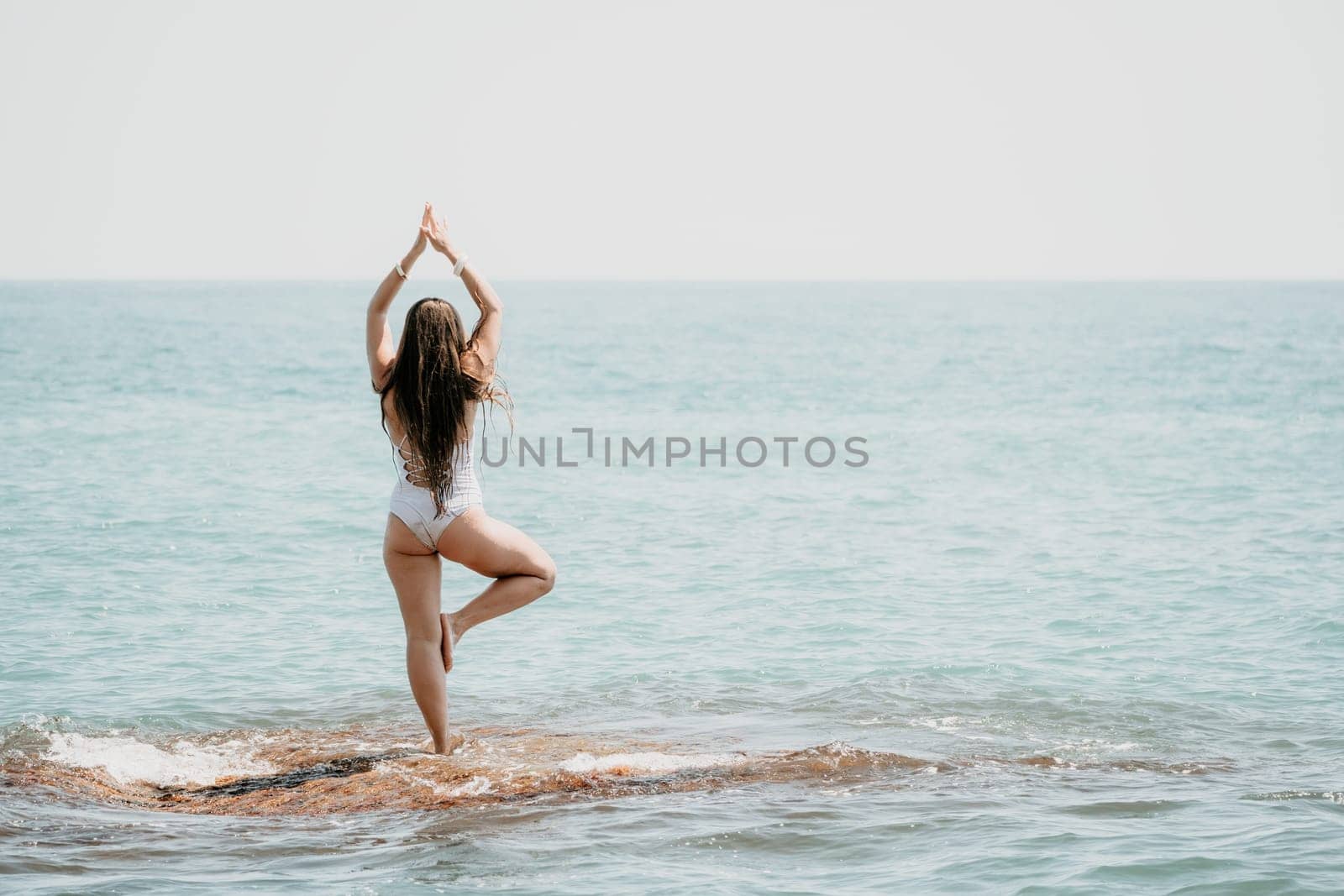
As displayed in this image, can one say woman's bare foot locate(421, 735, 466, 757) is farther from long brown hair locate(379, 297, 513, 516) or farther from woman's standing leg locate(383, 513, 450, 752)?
long brown hair locate(379, 297, 513, 516)

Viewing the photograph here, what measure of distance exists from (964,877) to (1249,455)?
60.7ft

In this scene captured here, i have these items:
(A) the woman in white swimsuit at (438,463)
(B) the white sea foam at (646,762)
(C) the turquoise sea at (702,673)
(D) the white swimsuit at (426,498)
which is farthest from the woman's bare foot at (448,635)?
(B) the white sea foam at (646,762)

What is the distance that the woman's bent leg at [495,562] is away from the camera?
611cm

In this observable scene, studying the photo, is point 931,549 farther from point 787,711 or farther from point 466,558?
point 466,558

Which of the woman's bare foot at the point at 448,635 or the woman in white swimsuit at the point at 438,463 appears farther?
the woman's bare foot at the point at 448,635

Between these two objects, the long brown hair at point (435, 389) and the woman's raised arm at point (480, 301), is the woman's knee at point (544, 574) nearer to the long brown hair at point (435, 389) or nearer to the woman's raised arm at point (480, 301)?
the long brown hair at point (435, 389)

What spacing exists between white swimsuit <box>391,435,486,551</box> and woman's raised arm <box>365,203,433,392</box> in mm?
322

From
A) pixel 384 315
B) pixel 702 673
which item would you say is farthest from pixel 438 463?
pixel 702 673

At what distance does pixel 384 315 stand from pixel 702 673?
13.8ft

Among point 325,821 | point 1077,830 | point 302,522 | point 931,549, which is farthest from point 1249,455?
point 325,821

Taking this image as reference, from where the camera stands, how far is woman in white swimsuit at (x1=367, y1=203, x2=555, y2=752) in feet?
19.4

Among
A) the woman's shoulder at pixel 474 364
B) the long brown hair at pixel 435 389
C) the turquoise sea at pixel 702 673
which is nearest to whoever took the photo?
the turquoise sea at pixel 702 673

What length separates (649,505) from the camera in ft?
55.1

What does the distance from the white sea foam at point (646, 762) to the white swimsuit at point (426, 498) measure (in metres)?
1.45
